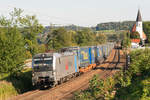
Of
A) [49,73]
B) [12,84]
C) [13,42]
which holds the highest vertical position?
[13,42]

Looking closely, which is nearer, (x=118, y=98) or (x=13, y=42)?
(x=118, y=98)

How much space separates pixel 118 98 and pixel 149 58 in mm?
8550

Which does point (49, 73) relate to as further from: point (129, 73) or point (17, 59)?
point (129, 73)

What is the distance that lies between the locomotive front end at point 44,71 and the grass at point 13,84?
2314 millimetres

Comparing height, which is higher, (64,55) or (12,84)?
(64,55)

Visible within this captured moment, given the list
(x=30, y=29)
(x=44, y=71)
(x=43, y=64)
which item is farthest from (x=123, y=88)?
(x=30, y=29)

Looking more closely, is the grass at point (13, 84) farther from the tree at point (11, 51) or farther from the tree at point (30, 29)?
the tree at point (30, 29)

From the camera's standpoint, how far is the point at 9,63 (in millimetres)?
22172

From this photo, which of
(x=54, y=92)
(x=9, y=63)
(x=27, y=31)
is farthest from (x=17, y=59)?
(x=27, y=31)

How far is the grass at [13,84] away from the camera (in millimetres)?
20033

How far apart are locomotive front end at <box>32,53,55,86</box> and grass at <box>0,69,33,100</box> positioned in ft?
7.59

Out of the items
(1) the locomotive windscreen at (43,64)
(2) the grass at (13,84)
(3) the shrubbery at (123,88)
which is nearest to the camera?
(3) the shrubbery at (123,88)

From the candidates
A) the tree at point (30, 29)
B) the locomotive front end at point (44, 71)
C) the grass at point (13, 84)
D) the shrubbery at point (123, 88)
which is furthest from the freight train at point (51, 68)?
the tree at point (30, 29)

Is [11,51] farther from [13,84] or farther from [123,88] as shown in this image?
[123,88]
